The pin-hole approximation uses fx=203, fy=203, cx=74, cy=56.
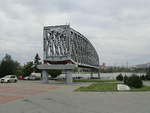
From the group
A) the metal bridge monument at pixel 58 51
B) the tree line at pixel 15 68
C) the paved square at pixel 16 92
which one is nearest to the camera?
the paved square at pixel 16 92

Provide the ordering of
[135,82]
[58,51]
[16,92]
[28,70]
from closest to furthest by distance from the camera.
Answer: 1. [16,92]
2. [135,82]
3. [58,51]
4. [28,70]

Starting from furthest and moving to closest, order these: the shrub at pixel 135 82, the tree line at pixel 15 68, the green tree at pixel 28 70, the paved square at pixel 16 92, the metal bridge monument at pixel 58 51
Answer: the green tree at pixel 28 70 < the tree line at pixel 15 68 < the metal bridge monument at pixel 58 51 < the shrub at pixel 135 82 < the paved square at pixel 16 92

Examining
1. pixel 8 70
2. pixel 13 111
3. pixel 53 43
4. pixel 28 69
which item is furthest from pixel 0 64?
pixel 13 111

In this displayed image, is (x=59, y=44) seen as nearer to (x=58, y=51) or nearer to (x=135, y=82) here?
(x=58, y=51)

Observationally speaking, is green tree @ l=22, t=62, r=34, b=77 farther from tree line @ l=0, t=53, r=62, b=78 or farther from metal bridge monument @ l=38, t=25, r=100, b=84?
metal bridge monument @ l=38, t=25, r=100, b=84

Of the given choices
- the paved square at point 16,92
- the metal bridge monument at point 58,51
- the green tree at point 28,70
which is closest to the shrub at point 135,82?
the paved square at point 16,92

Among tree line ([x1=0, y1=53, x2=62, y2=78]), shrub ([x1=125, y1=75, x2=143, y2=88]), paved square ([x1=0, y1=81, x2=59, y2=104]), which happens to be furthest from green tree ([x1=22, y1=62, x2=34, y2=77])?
shrub ([x1=125, y1=75, x2=143, y2=88])

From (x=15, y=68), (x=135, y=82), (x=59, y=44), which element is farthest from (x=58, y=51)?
(x=15, y=68)

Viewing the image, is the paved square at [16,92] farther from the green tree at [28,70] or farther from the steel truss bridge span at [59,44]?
the green tree at [28,70]

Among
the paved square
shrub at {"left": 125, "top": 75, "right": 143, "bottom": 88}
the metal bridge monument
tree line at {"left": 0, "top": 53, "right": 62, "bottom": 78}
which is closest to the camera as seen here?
the paved square

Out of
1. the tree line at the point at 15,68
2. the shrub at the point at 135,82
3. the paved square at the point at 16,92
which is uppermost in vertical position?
the tree line at the point at 15,68

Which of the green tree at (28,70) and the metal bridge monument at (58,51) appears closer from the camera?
the metal bridge monument at (58,51)

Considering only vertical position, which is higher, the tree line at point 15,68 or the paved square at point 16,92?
the tree line at point 15,68

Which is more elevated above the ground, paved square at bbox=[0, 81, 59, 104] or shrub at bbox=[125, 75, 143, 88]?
shrub at bbox=[125, 75, 143, 88]
